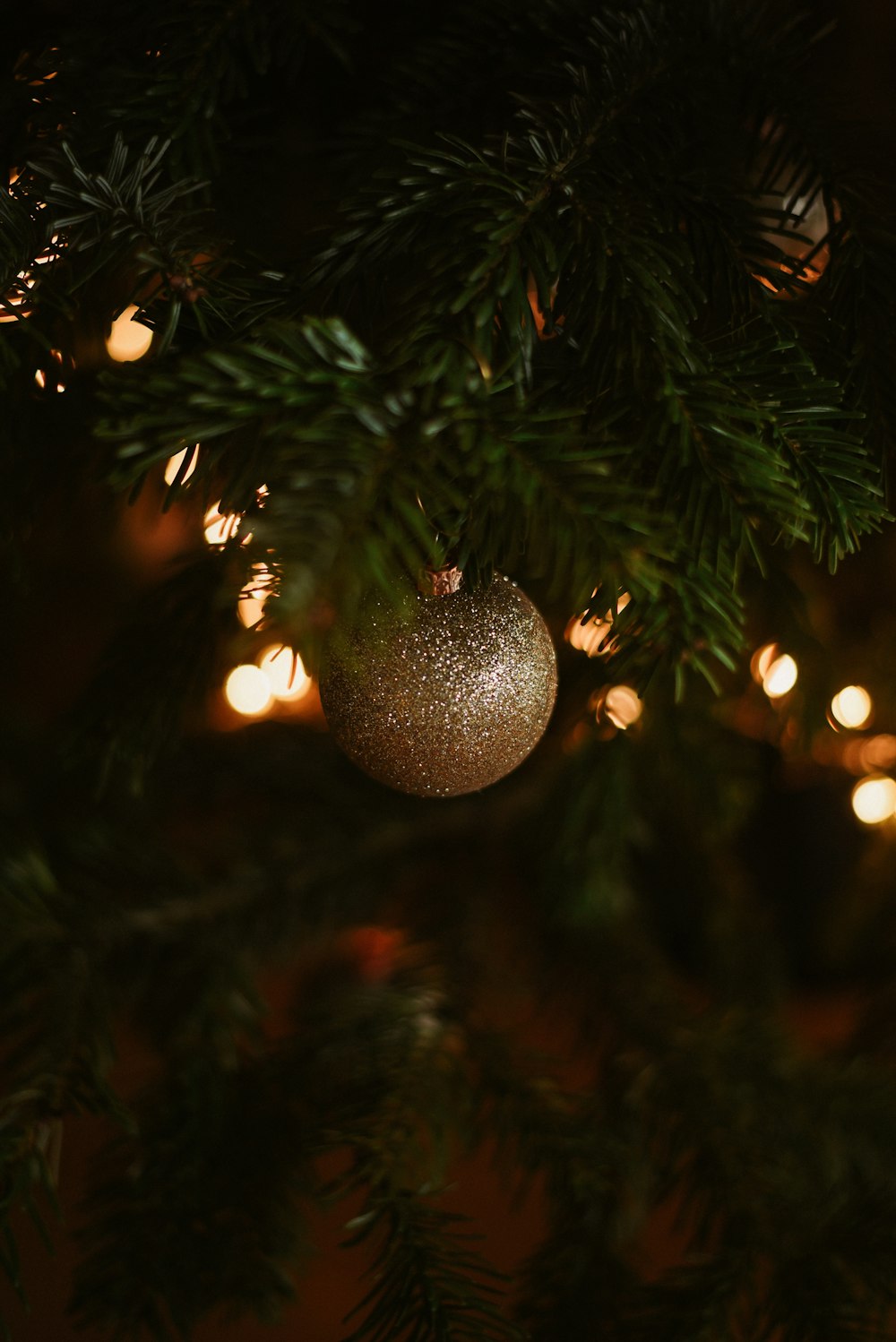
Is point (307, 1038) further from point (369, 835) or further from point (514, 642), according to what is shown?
point (514, 642)

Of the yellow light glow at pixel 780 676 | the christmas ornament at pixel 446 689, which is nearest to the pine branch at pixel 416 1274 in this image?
the christmas ornament at pixel 446 689

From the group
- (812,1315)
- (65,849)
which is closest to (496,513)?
(812,1315)

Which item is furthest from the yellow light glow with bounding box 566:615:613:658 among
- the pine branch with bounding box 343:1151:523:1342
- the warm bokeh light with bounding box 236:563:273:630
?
the pine branch with bounding box 343:1151:523:1342

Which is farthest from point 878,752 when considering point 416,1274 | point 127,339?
point 127,339

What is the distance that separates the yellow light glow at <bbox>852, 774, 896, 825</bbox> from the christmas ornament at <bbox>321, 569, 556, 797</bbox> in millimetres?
484

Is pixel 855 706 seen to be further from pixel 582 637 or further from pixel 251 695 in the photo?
pixel 251 695

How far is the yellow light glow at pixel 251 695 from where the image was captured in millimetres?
877

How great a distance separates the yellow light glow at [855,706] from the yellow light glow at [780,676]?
14cm

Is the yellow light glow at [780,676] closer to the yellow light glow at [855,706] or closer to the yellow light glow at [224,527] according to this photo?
the yellow light glow at [855,706]

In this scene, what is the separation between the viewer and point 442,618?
31cm

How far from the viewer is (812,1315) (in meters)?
0.42

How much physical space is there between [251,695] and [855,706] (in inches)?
21.5

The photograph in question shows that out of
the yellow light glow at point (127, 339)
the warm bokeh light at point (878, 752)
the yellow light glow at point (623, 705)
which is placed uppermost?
the yellow light glow at point (623, 705)

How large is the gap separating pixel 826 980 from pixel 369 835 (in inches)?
32.9
